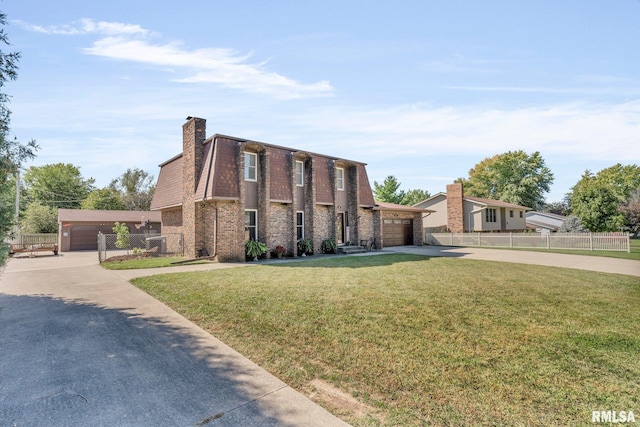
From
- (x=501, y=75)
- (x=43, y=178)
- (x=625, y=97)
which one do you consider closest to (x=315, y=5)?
(x=501, y=75)

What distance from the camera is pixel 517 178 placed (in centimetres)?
5025

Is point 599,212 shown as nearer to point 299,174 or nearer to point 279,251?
point 299,174

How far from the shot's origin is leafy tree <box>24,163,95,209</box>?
4438cm

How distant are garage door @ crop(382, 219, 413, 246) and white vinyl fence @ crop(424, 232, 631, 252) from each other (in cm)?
291

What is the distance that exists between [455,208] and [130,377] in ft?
103

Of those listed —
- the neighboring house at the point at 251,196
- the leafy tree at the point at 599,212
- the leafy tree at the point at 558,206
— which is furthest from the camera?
the leafy tree at the point at 558,206

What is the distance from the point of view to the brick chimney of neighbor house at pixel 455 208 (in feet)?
98.5

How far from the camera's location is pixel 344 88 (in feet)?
36.6

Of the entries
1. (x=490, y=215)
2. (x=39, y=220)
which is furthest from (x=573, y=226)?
(x=39, y=220)

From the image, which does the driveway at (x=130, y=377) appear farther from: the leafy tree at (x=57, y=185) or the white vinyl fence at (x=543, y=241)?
the leafy tree at (x=57, y=185)

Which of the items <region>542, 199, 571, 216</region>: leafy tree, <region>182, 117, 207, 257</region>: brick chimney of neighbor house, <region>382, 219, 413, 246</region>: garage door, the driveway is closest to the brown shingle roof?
<region>182, 117, 207, 257</region>: brick chimney of neighbor house

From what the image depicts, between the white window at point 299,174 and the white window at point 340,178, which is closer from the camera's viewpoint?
the white window at point 299,174

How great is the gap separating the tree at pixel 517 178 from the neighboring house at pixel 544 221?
194cm

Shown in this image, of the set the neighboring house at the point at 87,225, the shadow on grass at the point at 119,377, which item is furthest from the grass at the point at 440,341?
the neighboring house at the point at 87,225
